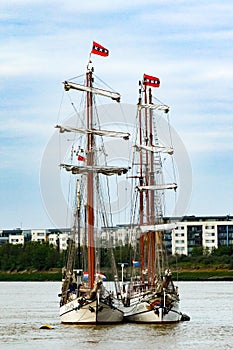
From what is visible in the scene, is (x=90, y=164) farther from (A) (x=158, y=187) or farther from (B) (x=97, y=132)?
(A) (x=158, y=187)

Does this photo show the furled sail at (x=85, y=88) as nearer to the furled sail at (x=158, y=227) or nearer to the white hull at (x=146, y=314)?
the furled sail at (x=158, y=227)

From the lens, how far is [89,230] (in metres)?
68.3

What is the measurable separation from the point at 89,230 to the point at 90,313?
6439mm

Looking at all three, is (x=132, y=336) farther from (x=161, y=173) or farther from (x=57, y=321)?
(x=161, y=173)

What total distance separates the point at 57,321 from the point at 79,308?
368 inches

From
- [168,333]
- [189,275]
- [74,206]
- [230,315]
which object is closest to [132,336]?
[168,333]

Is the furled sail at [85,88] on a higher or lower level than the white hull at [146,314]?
higher

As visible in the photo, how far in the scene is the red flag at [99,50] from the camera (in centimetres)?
7000

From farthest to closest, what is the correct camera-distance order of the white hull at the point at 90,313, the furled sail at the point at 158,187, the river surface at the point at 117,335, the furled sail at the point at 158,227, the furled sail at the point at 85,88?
the furled sail at the point at 158,187, the furled sail at the point at 158,227, the furled sail at the point at 85,88, the white hull at the point at 90,313, the river surface at the point at 117,335

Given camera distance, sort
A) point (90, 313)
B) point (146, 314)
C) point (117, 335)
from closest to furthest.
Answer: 1. point (117, 335)
2. point (90, 313)
3. point (146, 314)

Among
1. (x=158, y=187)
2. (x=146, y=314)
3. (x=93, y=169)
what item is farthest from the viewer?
(x=158, y=187)

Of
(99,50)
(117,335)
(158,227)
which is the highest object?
(99,50)

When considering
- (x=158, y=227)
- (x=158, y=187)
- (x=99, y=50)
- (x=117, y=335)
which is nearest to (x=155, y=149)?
(x=158, y=187)

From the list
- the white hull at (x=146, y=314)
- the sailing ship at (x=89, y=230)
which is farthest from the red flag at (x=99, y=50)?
the white hull at (x=146, y=314)
